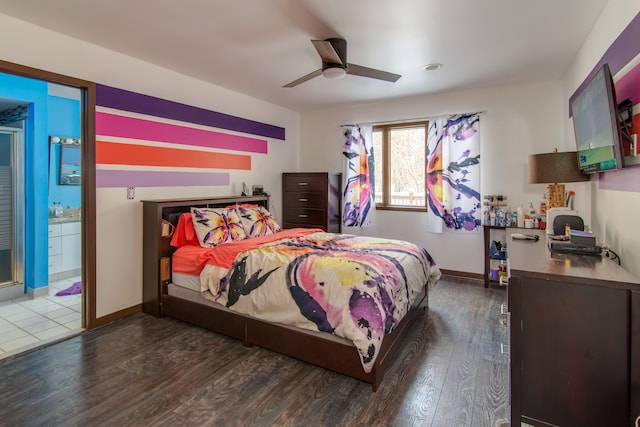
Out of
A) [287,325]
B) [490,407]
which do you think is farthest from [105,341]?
[490,407]

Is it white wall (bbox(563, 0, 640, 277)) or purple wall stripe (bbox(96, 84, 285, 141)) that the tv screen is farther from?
purple wall stripe (bbox(96, 84, 285, 141))

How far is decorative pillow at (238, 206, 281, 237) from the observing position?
376cm

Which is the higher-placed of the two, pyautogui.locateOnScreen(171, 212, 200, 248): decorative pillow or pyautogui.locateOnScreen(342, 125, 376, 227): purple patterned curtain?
pyautogui.locateOnScreen(342, 125, 376, 227): purple patterned curtain

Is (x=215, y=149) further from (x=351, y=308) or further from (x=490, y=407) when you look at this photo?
(x=490, y=407)

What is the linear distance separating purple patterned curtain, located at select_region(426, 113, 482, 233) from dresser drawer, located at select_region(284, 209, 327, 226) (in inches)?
60.7

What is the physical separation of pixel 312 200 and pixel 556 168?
122 inches

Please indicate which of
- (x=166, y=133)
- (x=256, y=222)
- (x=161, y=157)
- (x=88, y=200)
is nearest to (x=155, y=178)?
(x=161, y=157)

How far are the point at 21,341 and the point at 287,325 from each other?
2268 mm

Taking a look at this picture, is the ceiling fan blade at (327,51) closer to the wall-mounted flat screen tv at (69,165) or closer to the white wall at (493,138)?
the white wall at (493,138)

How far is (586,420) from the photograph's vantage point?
1491 millimetres

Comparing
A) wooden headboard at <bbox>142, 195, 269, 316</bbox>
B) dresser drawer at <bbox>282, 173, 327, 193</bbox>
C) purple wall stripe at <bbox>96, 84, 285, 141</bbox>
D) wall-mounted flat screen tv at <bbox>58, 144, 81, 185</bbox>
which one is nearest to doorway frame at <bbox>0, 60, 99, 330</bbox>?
purple wall stripe at <bbox>96, 84, 285, 141</bbox>

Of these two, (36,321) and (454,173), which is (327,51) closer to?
(454,173)

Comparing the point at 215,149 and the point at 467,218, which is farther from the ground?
the point at 215,149

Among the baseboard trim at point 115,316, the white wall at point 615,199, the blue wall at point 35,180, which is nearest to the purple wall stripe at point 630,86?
the white wall at point 615,199
